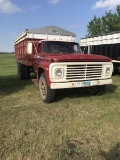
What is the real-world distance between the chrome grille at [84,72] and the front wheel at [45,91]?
0.71m

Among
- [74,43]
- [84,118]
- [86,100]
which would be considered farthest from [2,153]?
[74,43]

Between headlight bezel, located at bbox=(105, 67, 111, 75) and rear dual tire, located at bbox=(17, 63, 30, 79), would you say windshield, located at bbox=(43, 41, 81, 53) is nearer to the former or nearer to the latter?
headlight bezel, located at bbox=(105, 67, 111, 75)

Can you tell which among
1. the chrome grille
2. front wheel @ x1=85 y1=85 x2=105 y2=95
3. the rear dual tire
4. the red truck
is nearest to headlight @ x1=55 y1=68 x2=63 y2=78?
the red truck

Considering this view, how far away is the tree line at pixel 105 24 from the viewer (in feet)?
117

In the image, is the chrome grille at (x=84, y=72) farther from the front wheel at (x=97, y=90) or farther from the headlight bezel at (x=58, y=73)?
the front wheel at (x=97, y=90)

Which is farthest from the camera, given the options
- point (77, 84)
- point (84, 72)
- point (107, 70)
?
point (107, 70)

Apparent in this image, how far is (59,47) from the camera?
26.9ft

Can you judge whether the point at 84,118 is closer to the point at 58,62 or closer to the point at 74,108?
the point at 74,108

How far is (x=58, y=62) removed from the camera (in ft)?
21.4

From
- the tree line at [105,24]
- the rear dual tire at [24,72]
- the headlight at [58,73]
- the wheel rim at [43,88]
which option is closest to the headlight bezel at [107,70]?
the headlight at [58,73]

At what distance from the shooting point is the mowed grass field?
3985 mm

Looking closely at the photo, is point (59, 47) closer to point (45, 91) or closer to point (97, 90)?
point (45, 91)

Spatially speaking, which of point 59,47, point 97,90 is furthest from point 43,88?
point 97,90

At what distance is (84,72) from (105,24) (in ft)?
107
